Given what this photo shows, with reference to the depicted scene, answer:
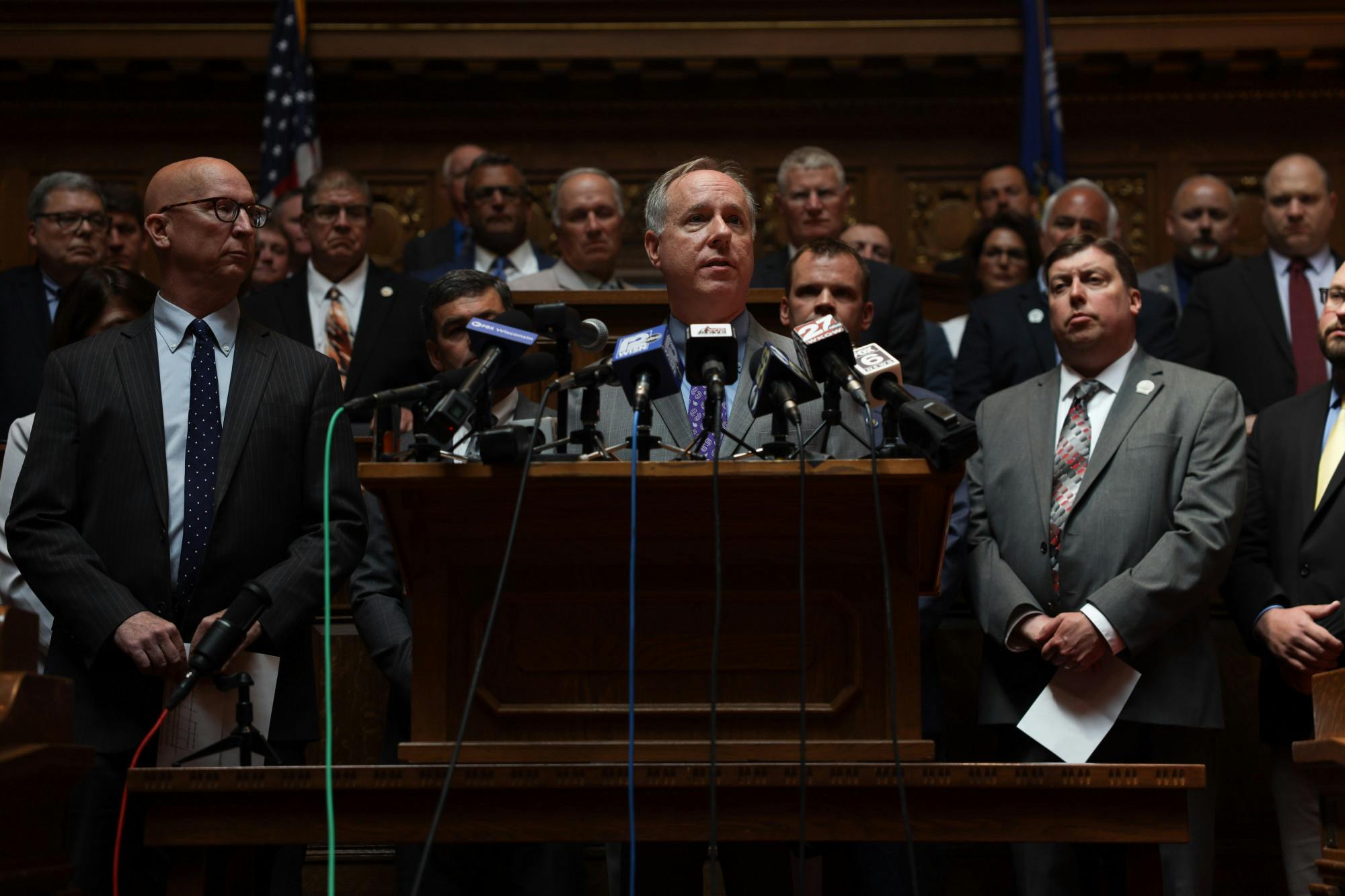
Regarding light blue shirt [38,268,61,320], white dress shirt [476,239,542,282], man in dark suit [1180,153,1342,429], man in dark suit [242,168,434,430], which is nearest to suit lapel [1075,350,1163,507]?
man in dark suit [1180,153,1342,429]

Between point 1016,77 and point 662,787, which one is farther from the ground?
point 1016,77

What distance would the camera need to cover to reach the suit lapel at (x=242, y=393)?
2770 mm

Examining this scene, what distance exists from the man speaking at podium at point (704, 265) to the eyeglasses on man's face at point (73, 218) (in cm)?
258

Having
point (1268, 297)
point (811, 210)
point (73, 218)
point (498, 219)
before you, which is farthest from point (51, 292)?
point (1268, 297)

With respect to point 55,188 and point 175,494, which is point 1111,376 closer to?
point 175,494

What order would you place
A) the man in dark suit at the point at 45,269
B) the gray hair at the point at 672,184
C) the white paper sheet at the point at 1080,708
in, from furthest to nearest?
the man in dark suit at the point at 45,269, the white paper sheet at the point at 1080,708, the gray hair at the point at 672,184

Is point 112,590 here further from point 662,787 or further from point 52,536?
point 662,787

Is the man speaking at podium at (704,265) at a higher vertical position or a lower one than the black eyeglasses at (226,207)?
lower

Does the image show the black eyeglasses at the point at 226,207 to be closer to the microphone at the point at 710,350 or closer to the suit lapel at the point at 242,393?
the suit lapel at the point at 242,393

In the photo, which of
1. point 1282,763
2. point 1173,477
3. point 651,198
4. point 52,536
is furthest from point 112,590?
point 1282,763

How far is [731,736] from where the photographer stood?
215 centimetres

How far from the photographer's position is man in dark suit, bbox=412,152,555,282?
203 inches

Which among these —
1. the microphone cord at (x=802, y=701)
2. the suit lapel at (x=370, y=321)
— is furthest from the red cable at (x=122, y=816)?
the suit lapel at (x=370, y=321)

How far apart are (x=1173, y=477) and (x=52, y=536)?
7.50 feet
